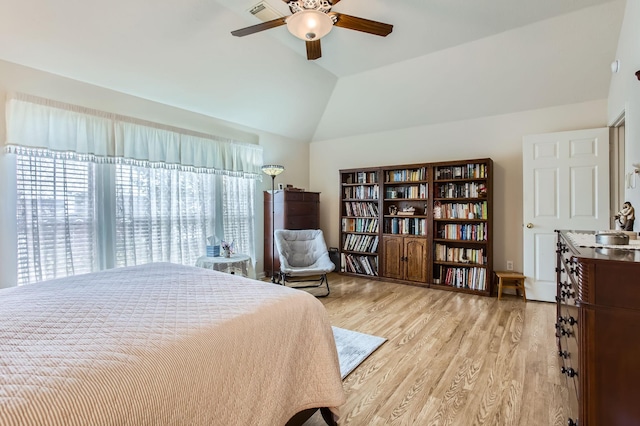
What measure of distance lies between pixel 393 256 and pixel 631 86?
9.82 ft

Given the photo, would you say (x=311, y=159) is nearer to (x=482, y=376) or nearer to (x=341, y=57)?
(x=341, y=57)

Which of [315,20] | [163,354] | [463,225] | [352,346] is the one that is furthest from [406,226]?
[163,354]

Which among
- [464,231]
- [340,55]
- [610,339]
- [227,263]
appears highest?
[340,55]

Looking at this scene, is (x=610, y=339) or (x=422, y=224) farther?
(x=422, y=224)

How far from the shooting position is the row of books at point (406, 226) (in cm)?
431

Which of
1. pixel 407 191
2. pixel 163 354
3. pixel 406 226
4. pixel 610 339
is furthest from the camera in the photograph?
pixel 407 191

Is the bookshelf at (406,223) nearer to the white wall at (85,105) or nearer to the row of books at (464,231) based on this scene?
the row of books at (464,231)

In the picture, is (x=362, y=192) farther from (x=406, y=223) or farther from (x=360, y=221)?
(x=406, y=223)

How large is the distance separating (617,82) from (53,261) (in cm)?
539

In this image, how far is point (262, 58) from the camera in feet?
11.0

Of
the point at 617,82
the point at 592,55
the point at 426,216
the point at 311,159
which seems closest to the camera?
the point at 617,82

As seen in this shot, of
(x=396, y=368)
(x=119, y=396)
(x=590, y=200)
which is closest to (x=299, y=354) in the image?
(x=119, y=396)

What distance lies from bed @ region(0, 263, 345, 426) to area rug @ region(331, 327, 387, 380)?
28.4 inches

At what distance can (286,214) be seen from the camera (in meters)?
4.43
